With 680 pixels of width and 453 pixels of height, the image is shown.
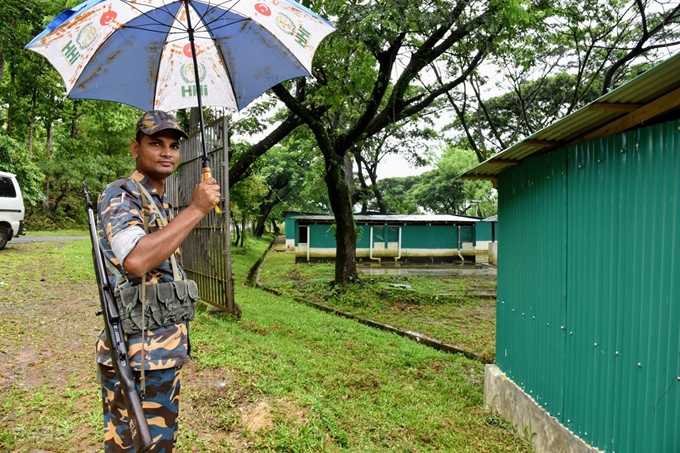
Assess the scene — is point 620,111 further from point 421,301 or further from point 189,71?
point 421,301

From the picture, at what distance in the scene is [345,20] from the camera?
6.57 metres

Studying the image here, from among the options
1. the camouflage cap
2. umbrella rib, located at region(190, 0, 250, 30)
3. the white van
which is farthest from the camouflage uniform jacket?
the white van

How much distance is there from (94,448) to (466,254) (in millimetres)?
20503

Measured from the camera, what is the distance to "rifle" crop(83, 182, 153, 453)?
5.27ft

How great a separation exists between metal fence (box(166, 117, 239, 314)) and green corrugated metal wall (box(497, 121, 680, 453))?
3919 millimetres

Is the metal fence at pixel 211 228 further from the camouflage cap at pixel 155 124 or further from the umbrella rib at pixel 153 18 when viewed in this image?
the camouflage cap at pixel 155 124

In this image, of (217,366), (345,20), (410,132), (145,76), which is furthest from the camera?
(410,132)

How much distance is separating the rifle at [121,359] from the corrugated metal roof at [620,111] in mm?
2813

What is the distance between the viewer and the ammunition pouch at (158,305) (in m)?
1.81

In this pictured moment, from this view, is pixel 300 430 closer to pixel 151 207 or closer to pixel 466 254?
pixel 151 207

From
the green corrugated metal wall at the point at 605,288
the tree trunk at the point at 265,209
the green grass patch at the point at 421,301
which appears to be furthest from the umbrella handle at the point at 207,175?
the tree trunk at the point at 265,209

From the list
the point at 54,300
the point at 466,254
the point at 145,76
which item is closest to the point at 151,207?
the point at 145,76

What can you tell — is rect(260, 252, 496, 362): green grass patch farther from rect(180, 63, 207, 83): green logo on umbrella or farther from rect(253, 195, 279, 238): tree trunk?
rect(253, 195, 279, 238): tree trunk

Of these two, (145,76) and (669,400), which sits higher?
(145,76)
